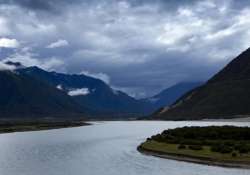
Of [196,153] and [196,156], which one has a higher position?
[196,153]

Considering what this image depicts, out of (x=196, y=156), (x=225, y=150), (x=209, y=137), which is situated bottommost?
(x=196, y=156)

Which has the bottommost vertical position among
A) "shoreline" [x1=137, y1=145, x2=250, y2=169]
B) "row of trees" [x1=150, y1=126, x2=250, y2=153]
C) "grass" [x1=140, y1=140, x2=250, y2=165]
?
"shoreline" [x1=137, y1=145, x2=250, y2=169]

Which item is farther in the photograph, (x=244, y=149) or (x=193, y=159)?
(x=244, y=149)

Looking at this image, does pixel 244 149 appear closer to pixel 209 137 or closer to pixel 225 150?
pixel 225 150

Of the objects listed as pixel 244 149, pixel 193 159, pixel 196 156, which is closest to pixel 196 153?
pixel 196 156

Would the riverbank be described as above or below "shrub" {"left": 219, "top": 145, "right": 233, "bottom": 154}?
below


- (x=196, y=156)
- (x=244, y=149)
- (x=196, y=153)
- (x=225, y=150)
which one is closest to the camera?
(x=244, y=149)

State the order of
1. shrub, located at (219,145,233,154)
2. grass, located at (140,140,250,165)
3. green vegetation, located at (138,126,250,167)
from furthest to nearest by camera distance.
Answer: shrub, located at (219,145,233,154) < green vegetation, located at (138,126,250,167) < grass, located at (140,140,250,165)

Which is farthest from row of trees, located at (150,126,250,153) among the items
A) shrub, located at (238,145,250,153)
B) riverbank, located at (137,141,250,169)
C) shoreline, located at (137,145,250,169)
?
shrub, located at (238,145,250,153)

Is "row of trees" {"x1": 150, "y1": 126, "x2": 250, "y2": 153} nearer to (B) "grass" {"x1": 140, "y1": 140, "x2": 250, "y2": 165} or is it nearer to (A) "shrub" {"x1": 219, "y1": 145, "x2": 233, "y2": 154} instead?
(B) "grass" {"x1": 140, "y1": 140, "x2": 250, "y2": 165}

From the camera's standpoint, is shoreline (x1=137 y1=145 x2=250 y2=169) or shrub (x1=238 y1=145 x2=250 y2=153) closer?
shoreline (x1=137 y1=145 x2=250 y2=169)
